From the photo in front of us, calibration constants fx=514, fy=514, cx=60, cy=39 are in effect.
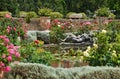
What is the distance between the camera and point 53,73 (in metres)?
8.00

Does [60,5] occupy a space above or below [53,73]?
below

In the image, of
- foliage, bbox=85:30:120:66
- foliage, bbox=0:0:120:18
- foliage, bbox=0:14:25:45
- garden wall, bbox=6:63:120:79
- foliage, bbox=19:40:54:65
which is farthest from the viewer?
foliage, bbox=0:0:120:18

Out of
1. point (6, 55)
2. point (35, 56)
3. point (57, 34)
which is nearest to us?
point (6, 55)

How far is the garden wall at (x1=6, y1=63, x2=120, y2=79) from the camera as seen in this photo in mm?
7949

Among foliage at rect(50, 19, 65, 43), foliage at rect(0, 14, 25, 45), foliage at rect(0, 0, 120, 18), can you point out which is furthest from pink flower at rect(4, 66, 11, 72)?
foliage at rect(0, 0, 120, 18)

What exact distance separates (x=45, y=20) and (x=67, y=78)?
58.6ft

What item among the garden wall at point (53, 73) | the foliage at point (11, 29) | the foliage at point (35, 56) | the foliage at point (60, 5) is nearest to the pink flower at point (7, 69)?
the garden wall at point (53, 73)

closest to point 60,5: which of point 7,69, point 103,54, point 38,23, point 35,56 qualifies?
point 38,23

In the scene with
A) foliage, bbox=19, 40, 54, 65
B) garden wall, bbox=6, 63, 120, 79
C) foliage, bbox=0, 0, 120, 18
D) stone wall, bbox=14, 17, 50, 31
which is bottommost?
foliage, bbox=0, 0, 120, 18

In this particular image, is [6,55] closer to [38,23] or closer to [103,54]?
[103,54]

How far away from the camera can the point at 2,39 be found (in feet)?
28.2

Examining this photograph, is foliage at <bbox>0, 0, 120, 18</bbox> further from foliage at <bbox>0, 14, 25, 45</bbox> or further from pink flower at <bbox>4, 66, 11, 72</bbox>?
pink flower at <bbox>4, 66, 11, 72</bbox>

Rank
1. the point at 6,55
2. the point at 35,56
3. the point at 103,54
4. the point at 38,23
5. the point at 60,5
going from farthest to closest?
the point at 60,5
the point at 38,23
the point at 35,56
the point at 103,54
the point at 6,55

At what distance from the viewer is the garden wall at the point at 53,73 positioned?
26.1 feet
